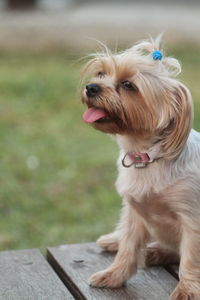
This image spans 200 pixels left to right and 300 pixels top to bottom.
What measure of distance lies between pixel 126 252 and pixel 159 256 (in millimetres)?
236

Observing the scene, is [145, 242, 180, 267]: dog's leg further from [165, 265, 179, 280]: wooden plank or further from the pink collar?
the pink collar

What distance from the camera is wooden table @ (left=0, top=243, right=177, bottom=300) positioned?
260 centimetres

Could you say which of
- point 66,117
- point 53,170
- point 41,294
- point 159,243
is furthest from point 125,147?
point 66,117

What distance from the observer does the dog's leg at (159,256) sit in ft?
9.62

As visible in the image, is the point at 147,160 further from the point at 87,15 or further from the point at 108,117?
the point at 87,15

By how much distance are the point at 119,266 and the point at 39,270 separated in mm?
332

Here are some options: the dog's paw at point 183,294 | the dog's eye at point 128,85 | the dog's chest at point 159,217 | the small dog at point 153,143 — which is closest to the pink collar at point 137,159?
the small dog at point 153,143

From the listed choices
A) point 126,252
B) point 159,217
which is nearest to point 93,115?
point 159,217

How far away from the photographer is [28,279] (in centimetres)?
273

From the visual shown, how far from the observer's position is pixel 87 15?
13.2 m

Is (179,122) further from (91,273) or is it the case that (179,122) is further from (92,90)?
(91,273)

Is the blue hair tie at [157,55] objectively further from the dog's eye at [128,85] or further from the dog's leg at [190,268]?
the dog's leg at [190,268]

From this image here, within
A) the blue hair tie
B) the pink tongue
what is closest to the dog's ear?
the blue hair tie

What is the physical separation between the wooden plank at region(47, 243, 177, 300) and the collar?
18.8 inches
